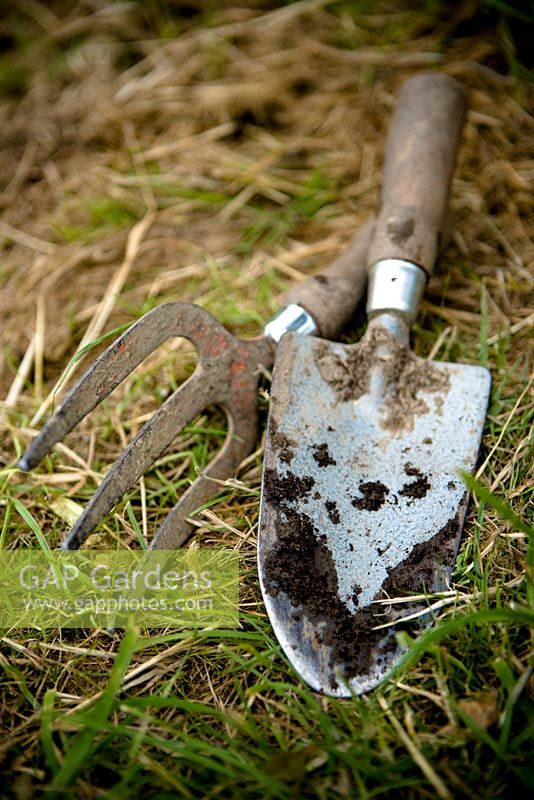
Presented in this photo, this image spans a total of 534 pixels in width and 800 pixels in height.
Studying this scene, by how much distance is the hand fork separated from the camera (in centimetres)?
104

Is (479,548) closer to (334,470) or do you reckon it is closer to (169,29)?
(334,470)

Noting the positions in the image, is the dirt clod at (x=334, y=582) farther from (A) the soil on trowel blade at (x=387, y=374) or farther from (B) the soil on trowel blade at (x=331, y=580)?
(A) the soil on trowel blade at (x=387, y=374)

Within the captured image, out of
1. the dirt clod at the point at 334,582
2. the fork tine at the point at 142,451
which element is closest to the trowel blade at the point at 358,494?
the dirt clod at the point at 334,582

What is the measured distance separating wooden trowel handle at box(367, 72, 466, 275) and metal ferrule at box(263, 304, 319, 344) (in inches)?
7.0

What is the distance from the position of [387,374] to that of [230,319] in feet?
1.32

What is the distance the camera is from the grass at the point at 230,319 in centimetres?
89

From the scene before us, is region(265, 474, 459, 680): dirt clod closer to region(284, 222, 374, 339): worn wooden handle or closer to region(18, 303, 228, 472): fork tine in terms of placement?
region(18, 303, 228, 472): fork tine

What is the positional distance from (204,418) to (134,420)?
0.48ft

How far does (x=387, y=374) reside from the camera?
128 centimetres

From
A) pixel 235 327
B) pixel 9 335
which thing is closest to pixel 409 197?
pixel 235 327

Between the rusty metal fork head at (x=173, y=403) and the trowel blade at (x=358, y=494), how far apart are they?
0.32ft

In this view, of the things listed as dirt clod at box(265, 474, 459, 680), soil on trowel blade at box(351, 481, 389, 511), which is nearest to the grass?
dirt clod at box(265, 474, 459, 680)

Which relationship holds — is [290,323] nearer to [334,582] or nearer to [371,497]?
[371,497]

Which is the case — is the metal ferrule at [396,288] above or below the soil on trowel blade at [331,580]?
above
